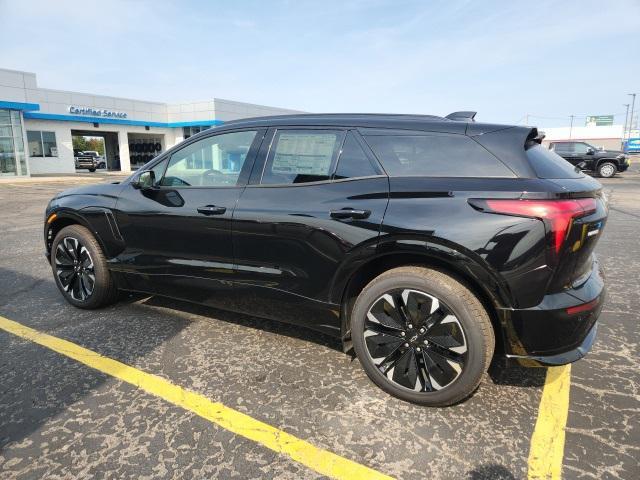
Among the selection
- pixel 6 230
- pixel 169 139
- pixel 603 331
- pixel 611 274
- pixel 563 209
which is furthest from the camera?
pixel 169 139

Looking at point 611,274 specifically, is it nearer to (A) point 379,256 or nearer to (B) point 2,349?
(A) point 379,256

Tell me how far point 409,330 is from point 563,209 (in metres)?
1.01

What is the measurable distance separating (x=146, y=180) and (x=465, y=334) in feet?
8.76

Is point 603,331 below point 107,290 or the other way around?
below

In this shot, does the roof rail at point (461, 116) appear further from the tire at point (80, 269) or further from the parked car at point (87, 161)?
the parked car at point (87, 161)

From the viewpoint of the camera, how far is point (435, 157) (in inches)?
98.3

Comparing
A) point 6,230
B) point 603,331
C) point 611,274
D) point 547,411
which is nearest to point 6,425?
point 547,411

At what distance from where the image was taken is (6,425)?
2258mm

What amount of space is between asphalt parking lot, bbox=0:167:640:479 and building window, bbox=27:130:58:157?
1276 inches

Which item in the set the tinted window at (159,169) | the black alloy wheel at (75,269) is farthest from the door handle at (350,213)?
the black alloy wheel at (75,269)

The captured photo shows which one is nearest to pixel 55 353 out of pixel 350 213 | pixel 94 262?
pixel 94 262

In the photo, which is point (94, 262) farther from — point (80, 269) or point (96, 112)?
point (96, 112)

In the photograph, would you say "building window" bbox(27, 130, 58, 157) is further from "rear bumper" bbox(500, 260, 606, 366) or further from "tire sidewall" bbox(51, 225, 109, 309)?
"rear bumper" bbox(500, 260, 606, 366)

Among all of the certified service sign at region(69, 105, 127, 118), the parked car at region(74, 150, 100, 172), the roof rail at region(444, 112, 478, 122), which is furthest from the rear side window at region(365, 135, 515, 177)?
the parked car at region(74, 150, 100, 172)
